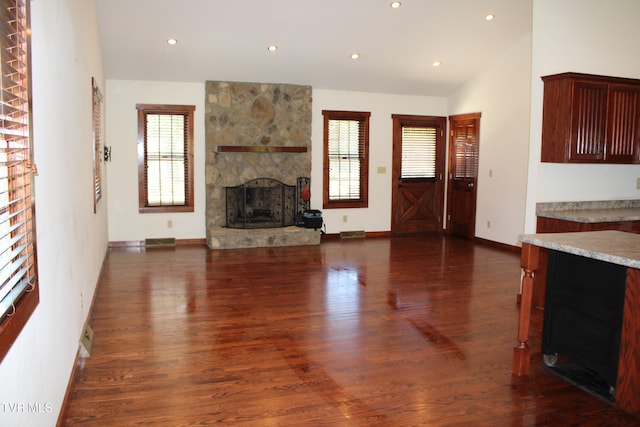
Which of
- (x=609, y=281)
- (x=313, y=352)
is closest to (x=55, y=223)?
(x=313, y=352)

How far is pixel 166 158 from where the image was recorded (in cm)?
779

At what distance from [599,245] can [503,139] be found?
498 cm

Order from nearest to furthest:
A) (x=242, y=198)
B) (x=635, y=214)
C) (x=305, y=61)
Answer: (x=635, y=214) → (x=305, y=61) → (x=242, y=198)

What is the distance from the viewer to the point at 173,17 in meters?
5.83

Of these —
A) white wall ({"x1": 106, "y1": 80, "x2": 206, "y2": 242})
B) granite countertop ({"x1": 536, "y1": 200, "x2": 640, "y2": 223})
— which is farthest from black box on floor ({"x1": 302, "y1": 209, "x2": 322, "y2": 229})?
granite countertop ({"x1": 536, "y1": 200, "x2": 640, "y2": 223})

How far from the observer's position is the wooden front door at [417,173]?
9.04 m

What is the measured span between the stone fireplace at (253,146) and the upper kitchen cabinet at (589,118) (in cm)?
415

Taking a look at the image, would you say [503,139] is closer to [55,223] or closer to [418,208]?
[418,208]

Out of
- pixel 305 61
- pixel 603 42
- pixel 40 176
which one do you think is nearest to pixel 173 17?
pixel 305 61

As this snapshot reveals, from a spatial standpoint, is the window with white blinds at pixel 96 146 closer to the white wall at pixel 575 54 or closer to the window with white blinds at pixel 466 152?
the white wall at pixel 575 54

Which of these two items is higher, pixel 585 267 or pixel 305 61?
pixel 305 61

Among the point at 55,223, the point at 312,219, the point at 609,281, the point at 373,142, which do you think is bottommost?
the point at 312,219

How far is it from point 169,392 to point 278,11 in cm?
453

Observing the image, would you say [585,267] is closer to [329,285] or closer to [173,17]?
[329,285]
